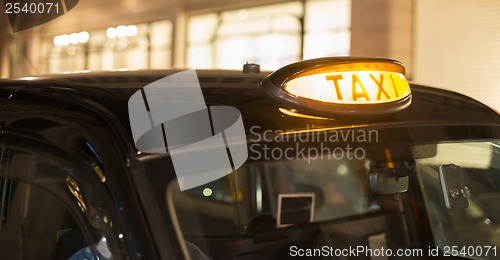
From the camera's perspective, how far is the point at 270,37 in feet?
34.2

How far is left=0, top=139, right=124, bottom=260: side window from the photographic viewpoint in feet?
2.95

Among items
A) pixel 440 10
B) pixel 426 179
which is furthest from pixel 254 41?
pixel 426 179

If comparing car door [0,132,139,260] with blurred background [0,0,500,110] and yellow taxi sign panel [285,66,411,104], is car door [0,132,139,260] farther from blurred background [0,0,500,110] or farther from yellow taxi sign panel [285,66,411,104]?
blurred background [0,0,500,110]

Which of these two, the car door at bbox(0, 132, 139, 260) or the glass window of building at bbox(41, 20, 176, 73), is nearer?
the car door at bbox(0, 132, 139, 260)

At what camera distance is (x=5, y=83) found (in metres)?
1.35

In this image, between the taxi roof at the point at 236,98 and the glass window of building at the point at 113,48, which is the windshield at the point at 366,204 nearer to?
the taxi roof at the point at 236,98

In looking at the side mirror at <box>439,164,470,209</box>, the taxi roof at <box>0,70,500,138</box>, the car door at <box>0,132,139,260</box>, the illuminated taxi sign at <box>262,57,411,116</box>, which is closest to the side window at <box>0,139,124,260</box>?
the car door at <box>0,132,139,260</box>

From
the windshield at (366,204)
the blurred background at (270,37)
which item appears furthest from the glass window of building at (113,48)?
the windshield at (366,204)

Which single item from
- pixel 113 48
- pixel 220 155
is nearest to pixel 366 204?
pixel 220 155

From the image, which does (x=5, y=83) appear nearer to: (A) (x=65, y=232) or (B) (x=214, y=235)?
(A) (x=65, y=232)

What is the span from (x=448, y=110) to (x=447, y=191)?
0.28 m

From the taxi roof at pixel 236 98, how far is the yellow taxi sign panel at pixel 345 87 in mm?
35

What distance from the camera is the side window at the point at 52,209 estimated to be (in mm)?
900

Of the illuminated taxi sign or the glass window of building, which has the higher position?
the illuminated taxi sign
